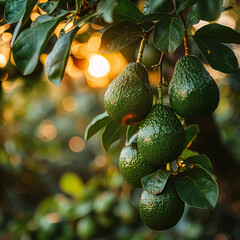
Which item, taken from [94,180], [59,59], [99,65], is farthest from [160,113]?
[94,180]

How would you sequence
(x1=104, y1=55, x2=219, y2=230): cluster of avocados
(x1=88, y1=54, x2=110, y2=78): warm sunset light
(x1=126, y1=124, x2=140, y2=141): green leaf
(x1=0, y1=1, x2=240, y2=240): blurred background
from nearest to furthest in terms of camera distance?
1. (x1=104, y1=55, x2=219, y2=230): cluster of avocados
2. (x1=126, y1=124, x2=140, y2=141): green leaf
3. (x1=0, y1=1, x2=240, y2=240): blurred background
4. (x1=88, y1=54, x2=110, y2=78): warm sunset light

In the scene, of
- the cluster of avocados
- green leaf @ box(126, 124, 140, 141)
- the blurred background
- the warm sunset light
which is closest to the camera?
the cluster of avocados

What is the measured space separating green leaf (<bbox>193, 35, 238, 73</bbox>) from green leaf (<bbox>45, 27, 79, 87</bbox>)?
1.09 feet

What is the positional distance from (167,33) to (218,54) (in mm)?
151

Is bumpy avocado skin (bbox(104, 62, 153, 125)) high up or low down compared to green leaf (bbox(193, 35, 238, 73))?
down

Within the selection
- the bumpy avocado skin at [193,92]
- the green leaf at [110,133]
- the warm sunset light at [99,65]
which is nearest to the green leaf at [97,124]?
the green leaf at [110,133]

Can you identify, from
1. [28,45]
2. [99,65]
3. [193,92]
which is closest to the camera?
[28,45]

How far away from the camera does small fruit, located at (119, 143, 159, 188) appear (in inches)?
29.0

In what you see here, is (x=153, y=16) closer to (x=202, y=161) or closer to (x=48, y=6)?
(x=48, y=6)

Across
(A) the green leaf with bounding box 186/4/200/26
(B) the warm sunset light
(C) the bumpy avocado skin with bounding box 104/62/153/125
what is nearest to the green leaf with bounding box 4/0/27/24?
(C) the bumpy avocado skin with bounding box 104/62/153/125

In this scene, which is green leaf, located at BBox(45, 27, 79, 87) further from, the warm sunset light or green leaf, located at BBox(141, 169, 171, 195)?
the warm sunset light

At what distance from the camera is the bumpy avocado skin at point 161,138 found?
0.66 metres

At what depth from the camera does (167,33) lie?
0.64 meters

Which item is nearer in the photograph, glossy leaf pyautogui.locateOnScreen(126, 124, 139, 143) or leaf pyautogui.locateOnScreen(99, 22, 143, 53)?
leaf pyautogui.locateOnScreen(99, 22, 143, 53)
